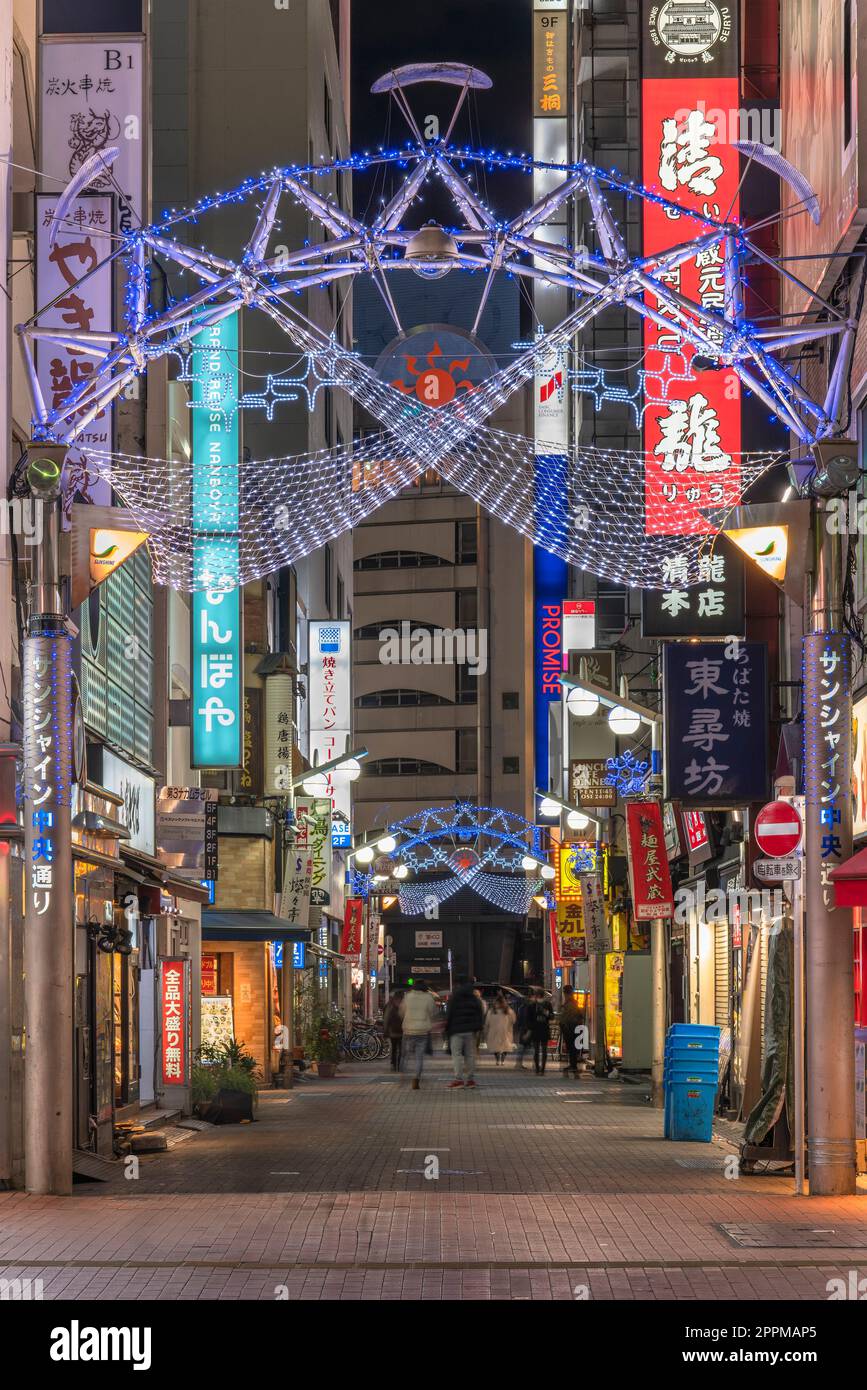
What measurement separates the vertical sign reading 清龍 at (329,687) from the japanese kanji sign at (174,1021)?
94.3ft

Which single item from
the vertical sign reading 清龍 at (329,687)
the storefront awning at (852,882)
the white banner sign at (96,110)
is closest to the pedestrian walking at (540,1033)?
the vertical sign reading 清龍 at (329,687)

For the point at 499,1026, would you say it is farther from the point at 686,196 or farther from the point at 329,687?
the point at 686,196

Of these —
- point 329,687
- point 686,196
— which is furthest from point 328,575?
point 686,196

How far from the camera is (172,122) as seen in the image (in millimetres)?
53062

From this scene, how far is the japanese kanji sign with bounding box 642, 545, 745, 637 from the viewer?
2444cm

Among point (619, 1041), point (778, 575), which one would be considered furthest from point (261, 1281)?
point (619, 1041)

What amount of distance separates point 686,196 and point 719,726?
779 centimetres

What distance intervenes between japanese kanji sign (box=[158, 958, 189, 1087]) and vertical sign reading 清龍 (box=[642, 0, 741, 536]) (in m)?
8.99

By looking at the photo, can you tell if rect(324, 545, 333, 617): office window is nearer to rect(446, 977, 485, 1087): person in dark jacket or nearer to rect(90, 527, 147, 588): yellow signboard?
rect(446, 977, 485, 1087): person in dark jacket

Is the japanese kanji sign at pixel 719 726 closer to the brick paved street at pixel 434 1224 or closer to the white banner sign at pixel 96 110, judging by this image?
the brick paved street at pixel 434 1224

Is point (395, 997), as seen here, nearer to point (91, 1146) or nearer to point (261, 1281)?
point (91, 1146)

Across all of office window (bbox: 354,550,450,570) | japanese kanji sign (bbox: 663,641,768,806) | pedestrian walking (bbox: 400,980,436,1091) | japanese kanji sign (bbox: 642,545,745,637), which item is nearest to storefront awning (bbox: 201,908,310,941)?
pedestrian walking (bbox: 400,980,436,1091)

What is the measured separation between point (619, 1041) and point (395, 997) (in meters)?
5.29

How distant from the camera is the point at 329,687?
56.3 meters
